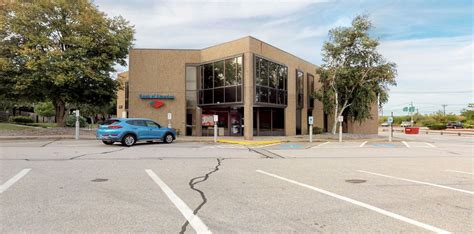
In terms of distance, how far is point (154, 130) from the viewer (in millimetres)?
19172

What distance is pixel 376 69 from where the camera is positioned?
27.1 m

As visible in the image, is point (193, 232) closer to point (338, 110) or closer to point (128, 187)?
point (128, 187)

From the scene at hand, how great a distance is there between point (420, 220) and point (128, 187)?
17.9 feet

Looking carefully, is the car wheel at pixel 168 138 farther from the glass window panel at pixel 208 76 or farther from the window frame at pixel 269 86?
the glass window panel at pixel 208 76

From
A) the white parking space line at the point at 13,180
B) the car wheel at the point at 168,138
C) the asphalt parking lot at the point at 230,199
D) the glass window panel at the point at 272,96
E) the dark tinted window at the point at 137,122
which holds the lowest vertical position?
the asphalt parking lot at the point at 230,199

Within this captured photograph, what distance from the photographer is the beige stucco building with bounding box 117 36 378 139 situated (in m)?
25.5

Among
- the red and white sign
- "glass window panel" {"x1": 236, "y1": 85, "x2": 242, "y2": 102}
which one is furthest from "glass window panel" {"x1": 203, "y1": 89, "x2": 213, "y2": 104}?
"glass window panel" {"x1": 236, "y1": 85, "x2": 242, "y2": 102}

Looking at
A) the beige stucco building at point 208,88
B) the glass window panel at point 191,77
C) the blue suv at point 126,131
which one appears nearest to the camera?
the blue suv at point 126,131

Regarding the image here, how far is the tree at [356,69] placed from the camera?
26828 mm

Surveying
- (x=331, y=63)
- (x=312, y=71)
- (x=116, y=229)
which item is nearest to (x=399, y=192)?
(x=116, y=229)

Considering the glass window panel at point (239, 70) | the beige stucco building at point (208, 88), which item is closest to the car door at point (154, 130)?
the beige stucco building at point (208, 88)

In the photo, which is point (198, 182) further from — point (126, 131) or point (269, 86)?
point (269, 86)

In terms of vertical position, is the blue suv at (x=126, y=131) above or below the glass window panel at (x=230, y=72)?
below

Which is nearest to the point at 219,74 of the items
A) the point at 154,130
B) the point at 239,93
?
the point at 239,93
